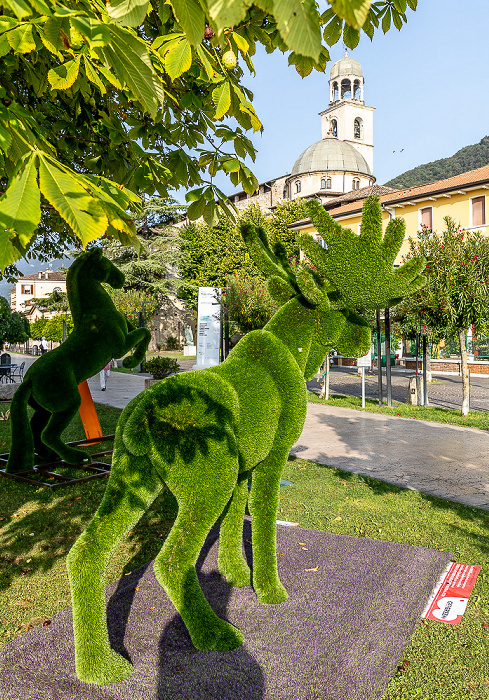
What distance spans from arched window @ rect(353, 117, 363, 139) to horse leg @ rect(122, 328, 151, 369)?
217 ft

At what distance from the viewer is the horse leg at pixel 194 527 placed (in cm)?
265

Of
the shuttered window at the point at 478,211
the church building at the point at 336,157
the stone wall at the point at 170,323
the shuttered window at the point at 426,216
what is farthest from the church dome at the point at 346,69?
the shuttered window at the point at 478,211

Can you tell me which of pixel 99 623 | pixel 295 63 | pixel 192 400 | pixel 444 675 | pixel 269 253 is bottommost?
pixel 444 675

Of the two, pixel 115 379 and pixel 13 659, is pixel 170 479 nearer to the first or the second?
pixel 13 659

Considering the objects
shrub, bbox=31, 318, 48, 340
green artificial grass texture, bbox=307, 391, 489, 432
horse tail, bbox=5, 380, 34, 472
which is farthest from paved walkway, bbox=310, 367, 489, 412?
shrub, bbox=31, 318, 48, 340

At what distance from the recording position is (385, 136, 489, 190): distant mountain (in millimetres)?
72438

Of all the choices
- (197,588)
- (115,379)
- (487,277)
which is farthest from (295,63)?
(115,379)

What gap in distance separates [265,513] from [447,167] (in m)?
84.1

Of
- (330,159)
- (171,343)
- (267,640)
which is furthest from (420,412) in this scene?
(330,159)

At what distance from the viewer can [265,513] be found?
3139 millimetres

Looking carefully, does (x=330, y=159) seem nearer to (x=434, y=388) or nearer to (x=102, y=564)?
(x=434, y=388)

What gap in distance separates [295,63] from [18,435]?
525 cm

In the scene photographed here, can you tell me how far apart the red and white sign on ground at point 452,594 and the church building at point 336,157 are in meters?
43.2

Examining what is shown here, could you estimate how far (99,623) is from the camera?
257cm
